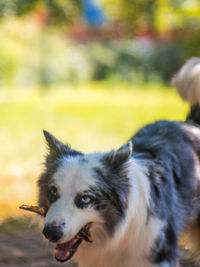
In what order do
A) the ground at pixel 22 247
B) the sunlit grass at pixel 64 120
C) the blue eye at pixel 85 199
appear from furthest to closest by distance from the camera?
1. the sunlit grass at pixel 64 120
2. the ground at pixel 22 247
3. the blue eye at pixel 85 199

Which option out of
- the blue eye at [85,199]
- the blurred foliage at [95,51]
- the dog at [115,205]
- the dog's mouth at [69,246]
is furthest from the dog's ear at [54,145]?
the blurred foliage at [95,51]

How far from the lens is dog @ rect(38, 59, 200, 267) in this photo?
276cm

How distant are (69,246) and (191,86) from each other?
6.22 ft

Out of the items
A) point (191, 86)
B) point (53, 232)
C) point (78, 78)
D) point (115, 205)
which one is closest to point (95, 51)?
point (78, 78)

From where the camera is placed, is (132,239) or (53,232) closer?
(53,232)

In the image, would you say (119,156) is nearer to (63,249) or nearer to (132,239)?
(132,239)

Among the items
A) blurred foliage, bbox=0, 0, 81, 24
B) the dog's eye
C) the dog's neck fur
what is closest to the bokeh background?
blurred foliage, bbox=0, 0, 81, 24

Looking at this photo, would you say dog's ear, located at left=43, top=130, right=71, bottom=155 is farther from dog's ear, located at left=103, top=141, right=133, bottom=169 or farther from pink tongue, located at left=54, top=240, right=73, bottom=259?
pink tongue, located at left=54, top=240, right=73, bottom=259

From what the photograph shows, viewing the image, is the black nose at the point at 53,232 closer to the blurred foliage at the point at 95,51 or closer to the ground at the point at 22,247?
the ground at the point at 22,247

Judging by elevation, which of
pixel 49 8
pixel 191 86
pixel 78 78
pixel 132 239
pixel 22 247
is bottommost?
pixel 78 78

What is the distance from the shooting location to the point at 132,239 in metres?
2.93

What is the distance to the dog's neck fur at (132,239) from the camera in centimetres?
289

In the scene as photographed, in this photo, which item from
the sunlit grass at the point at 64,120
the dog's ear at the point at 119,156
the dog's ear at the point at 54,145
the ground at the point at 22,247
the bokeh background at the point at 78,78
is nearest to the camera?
the dog's ear at the point at 119,156

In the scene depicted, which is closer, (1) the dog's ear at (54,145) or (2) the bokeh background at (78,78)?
(1) the dog's ear at (54,145)
